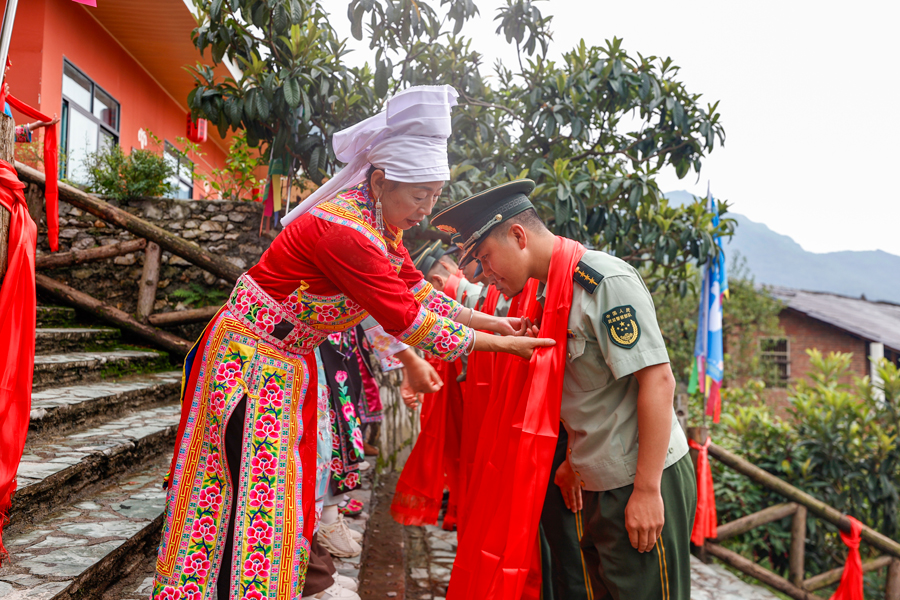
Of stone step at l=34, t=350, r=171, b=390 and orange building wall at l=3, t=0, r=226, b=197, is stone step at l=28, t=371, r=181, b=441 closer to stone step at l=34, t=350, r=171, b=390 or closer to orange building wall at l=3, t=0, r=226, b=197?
stone step at l=34, t=350, r=171, b=390

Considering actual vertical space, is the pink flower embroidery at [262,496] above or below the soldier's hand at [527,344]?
below

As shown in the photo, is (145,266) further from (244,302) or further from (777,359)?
(777,359)

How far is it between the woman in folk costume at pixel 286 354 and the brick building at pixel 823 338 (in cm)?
1484

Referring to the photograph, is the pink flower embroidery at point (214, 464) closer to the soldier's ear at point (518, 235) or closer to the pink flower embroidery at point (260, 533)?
the pink flower embroidery at point (260, 533)

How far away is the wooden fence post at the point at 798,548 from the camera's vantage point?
523 cm

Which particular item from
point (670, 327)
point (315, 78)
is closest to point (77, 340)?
point (315, 78)

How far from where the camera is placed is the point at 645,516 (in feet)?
5.37

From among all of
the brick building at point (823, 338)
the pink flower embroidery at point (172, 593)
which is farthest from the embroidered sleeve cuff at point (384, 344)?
the brick building at point (823, 338)

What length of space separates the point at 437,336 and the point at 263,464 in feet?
2.17

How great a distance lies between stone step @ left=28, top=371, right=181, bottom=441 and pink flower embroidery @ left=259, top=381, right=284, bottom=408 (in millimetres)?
2032

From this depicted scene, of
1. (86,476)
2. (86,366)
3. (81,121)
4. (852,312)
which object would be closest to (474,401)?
(86,476)

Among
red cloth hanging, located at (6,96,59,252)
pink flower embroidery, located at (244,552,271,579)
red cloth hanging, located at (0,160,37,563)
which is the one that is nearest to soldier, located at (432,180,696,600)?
pink flower embroidery, located at (244,552,271,579)

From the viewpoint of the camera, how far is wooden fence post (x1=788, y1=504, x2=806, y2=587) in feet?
17.2

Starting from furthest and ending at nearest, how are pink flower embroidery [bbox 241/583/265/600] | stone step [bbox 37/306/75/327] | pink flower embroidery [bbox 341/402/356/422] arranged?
stone step [bbox 37/306/75/327] < pink flower embroidery [bbox 341/402/356/422] < pink flower embroidery [bbox 241/583/265/600]
